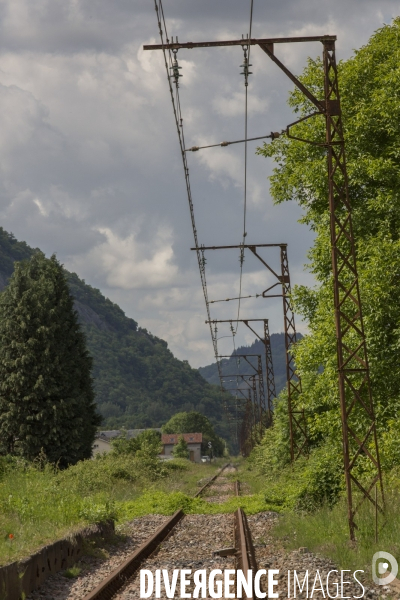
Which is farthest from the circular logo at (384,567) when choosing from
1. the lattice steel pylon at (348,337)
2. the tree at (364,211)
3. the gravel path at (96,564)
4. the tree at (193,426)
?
the tree at (193,426)

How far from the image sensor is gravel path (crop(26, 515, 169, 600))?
1007 centimetres

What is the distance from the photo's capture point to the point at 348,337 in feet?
66.5

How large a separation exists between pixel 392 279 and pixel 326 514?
7.49 meters

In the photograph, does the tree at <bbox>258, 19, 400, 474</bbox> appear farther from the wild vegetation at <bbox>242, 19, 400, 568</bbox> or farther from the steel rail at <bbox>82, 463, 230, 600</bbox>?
the steel rail at <bbox>82, 463, 230, 600</bbox>

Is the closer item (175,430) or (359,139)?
(359,139)

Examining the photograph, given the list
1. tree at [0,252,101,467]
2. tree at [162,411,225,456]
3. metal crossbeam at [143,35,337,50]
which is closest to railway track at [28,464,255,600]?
metal crossbeam at [143,35,337,50]

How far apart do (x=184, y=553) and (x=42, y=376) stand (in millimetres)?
29346

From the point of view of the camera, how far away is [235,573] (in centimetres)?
1085

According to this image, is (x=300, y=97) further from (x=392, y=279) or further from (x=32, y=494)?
(x=32, y=494)

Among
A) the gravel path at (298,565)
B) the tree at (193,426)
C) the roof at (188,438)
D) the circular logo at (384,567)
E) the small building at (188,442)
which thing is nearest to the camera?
the gravel path at (298,565)

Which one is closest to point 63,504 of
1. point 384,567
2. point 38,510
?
point 38,510

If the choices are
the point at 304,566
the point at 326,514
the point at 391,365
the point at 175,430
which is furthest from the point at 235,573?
the point at 175,430

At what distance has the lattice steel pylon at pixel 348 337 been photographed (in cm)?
1492

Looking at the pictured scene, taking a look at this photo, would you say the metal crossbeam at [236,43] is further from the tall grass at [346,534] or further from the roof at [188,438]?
the roof at [188,438]
